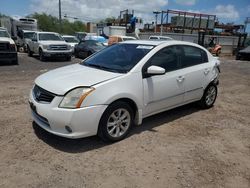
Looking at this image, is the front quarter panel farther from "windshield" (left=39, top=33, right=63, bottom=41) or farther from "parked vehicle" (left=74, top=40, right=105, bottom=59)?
"windshield" (left=39, top=33, right=63, bottom=41)

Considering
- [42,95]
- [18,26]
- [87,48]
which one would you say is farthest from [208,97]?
[18,26]

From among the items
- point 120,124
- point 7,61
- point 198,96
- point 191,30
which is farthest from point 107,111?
point 191,30

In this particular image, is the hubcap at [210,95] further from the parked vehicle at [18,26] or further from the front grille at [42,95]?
the parked vehicle at [18,26]

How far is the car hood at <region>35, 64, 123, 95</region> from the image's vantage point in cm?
348

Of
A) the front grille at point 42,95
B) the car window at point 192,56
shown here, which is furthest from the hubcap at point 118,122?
the car window at point 192,56

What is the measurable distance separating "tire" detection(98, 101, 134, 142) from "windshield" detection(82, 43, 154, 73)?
0.63 metres

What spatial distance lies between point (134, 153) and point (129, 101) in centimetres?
83

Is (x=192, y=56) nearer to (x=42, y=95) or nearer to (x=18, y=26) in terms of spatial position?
(x=42, y=95)

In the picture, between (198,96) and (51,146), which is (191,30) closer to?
(198,96)

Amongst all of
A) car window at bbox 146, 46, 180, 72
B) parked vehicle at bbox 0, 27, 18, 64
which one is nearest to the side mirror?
car window at bbox 146, 46, 180, 72

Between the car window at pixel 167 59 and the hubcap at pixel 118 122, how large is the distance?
1.01 meters

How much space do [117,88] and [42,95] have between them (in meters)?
1.14

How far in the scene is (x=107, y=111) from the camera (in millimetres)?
3574

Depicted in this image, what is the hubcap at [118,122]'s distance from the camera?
3.73m
